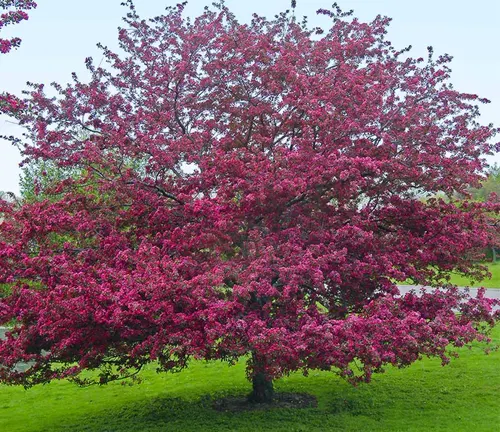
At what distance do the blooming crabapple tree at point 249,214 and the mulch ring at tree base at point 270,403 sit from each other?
0.27 m

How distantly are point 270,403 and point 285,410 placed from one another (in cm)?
47

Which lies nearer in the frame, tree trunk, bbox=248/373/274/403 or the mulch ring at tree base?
the mulch ring at tree base

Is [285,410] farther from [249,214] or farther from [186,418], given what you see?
[249,214]

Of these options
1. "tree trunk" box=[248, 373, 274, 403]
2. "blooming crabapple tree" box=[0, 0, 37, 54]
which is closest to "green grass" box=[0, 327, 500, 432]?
"tree trunk" box=[248, 373, 274, 403]

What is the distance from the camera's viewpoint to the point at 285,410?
33.9ft

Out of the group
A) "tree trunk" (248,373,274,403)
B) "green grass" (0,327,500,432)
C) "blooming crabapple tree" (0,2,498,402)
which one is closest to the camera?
"blooming crabapple tree" (0,2,498,402)

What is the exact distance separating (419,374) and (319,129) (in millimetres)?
7128

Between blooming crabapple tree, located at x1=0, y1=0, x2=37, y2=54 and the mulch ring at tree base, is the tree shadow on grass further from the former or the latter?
blooming crabapple tree, located at x1=0, y1=0, x2=37, y2=54

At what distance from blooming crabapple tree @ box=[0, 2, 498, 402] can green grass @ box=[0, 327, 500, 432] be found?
1292 mm

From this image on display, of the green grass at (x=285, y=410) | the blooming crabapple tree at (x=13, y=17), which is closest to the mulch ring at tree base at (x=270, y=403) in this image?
the green grass at (x=285, y=410)

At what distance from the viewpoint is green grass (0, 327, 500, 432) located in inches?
378

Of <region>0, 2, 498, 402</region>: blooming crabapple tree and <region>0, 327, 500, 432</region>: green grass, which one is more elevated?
<region>0, 2, 498, 402</region>: blooming crabapple tree

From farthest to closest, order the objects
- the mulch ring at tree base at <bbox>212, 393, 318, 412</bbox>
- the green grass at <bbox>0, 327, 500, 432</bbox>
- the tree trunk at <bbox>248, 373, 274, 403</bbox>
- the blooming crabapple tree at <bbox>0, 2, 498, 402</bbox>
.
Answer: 1. the tree trunk at <bbox>248, 373, 274, 403</bbox>
2. the mulch ring at tree base at <bbox>212, 393, 318, 412</bbox>
3. the green grass at <bbox>0, 327, 500, 432</bbox>
4. the blooming crabapple tree at <bbox>0, 2, 498, 402</bbox>

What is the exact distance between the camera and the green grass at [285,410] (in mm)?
9594
